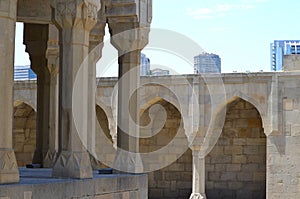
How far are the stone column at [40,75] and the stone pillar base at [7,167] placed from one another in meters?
4.91

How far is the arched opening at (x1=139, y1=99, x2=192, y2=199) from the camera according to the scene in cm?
2309

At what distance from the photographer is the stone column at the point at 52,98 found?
38.2 feet

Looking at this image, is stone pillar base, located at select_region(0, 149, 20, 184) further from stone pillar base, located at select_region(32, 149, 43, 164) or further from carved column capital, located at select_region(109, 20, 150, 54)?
stone pillar base, located at select_region(32, 149, 43, 164)

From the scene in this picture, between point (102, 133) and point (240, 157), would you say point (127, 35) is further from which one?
point (102, 133)

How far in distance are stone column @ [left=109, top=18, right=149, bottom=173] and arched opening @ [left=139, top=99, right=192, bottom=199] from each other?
12973 millimetres

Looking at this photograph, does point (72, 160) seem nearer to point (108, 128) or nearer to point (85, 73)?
point (85, 73)

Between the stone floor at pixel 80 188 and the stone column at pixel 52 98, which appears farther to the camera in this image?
the stone column at pixel 52 98

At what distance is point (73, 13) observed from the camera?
8.23m

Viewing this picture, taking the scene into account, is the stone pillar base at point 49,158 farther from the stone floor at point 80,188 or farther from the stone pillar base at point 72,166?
the stone pillar base at point 72,166

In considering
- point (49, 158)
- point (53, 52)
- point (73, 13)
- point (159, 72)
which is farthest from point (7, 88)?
point (159, 72)

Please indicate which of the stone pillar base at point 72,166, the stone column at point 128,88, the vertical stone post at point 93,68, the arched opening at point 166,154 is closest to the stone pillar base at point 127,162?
the stone column at point 128,88

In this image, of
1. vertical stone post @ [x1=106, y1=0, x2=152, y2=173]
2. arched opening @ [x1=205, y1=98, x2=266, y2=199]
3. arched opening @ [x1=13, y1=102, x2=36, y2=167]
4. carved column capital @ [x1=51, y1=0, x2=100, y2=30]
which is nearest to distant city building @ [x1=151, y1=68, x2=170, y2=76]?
arched opening @ [x1=205, y1=98, x2=266, y2=199]

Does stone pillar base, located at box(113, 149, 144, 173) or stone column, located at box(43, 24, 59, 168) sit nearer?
stone pillar base, located at box(113, 149, 144, 173)

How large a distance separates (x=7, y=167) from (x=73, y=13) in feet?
7.08
